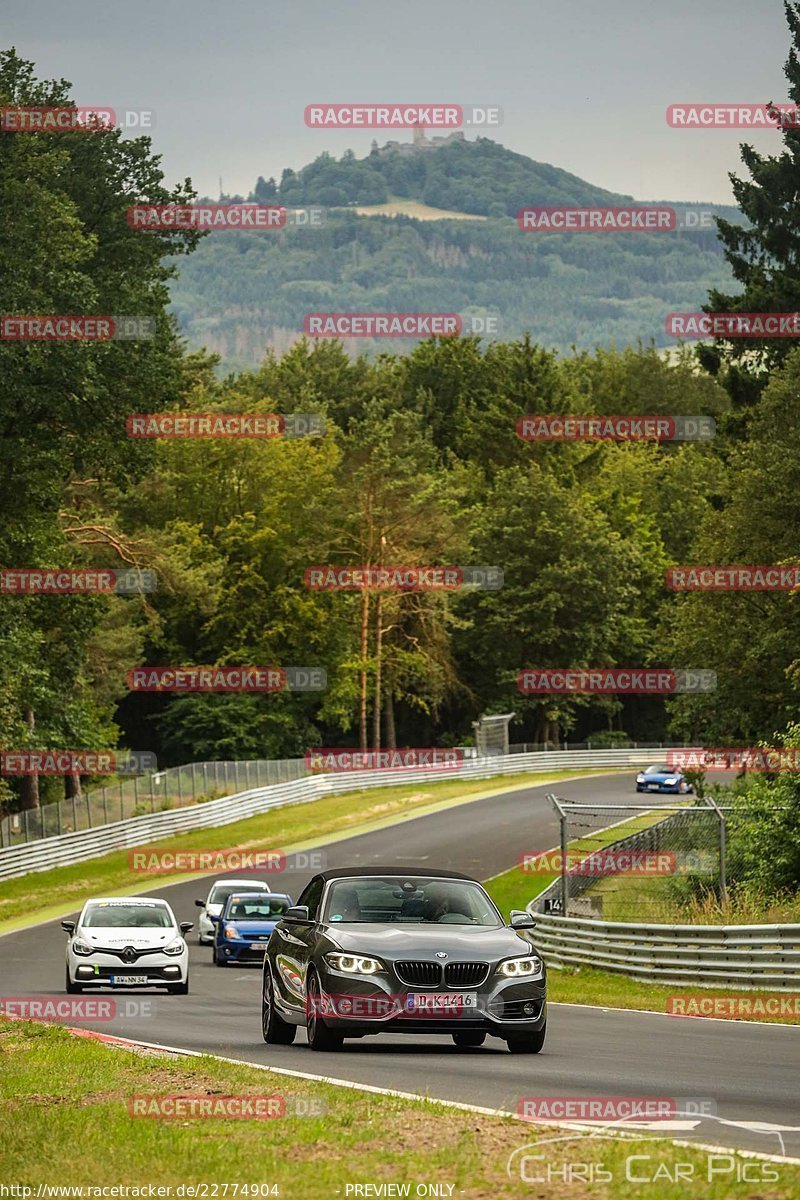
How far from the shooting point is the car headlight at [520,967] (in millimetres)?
14172

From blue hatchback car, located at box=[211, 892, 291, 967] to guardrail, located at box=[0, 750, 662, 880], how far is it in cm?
1938

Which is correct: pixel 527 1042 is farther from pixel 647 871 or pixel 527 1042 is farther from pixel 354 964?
pixel 647 871

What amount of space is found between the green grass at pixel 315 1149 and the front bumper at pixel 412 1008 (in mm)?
2200

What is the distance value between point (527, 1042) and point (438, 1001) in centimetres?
115

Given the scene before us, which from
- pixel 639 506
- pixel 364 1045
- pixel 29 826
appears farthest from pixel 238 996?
pixel 639 506

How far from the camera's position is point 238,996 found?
2484 cm

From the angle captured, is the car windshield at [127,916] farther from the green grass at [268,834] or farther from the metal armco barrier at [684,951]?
the green grass at [268,834]

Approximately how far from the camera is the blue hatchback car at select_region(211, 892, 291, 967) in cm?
3219

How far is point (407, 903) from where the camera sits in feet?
49.9

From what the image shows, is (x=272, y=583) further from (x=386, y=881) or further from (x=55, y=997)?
(x=386, y=881)

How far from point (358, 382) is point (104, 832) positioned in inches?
2595
